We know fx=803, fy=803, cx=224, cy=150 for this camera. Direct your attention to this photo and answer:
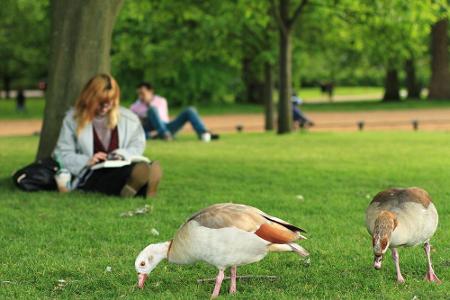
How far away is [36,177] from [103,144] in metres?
0.98

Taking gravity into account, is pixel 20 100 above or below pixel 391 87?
above

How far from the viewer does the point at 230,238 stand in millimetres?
4969

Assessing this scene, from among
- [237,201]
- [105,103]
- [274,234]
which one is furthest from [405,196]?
[105,103]

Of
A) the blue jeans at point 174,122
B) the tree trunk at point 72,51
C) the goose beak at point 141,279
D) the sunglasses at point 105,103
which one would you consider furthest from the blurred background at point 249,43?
the goose beak at point 141,279

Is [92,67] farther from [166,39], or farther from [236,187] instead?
[166,39]

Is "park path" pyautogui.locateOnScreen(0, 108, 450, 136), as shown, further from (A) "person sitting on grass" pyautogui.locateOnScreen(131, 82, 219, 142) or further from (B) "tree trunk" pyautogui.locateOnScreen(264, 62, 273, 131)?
(A) "person sitting on grass" pyautogui.locateOnScreen(131, 82, 219, 142)

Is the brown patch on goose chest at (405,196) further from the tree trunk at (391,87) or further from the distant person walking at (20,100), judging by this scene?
the tree trunk at (391,87)

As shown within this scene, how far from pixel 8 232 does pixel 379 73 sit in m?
63.7

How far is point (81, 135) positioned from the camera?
31.5ft

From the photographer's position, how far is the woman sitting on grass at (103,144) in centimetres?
942

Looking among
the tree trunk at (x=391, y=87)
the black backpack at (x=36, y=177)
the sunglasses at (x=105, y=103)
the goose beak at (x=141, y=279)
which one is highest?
the sunglasses at (x=105, y=103)

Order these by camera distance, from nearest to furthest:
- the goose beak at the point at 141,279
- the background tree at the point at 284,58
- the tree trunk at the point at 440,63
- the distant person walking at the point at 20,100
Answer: the goose beak at the point at 141,279
the background tree at the point at 284,58
the distant person walking at the point at 20,100
the tree trunk at the point at 440,63

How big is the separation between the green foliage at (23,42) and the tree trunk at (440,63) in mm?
22050

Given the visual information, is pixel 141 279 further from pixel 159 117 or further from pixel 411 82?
pixel 411 82
